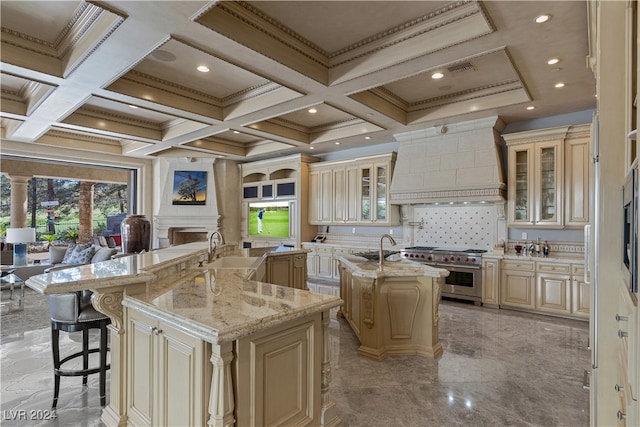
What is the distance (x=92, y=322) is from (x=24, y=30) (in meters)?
2.95

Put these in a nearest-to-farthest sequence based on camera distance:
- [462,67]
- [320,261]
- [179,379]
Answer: [179,379] < [462,67] < [320,261]

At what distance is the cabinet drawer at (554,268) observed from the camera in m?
4.50

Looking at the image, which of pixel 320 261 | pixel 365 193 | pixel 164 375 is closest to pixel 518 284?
pixel 365 193

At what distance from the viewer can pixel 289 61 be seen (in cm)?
335

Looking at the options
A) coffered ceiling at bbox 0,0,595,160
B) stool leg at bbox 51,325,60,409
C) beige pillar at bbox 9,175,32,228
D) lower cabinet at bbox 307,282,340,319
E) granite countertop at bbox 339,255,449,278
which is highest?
coffered ceiling at bbox 0,0,595,160

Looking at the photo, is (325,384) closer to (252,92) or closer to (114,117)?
(252,92)

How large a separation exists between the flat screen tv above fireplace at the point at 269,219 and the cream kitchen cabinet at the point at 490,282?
14.3ft

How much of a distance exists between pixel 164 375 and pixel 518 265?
4.85m

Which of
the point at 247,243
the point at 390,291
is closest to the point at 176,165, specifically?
the point at 247,243

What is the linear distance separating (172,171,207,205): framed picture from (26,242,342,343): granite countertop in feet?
19.8

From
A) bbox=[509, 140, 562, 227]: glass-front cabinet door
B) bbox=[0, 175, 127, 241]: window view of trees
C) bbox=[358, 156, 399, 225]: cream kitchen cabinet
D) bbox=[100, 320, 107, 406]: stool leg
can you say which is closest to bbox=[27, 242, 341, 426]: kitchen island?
bbox=[100, 320, 107, 406]: stool leg

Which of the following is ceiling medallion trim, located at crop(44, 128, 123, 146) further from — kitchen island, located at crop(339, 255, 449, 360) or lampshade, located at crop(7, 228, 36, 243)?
kitchen island, located at crop(339, 255, 449, 360)

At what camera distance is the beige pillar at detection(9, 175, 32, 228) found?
7.74 meters

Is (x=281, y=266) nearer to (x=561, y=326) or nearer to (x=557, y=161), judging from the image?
(x=561, y=326)
